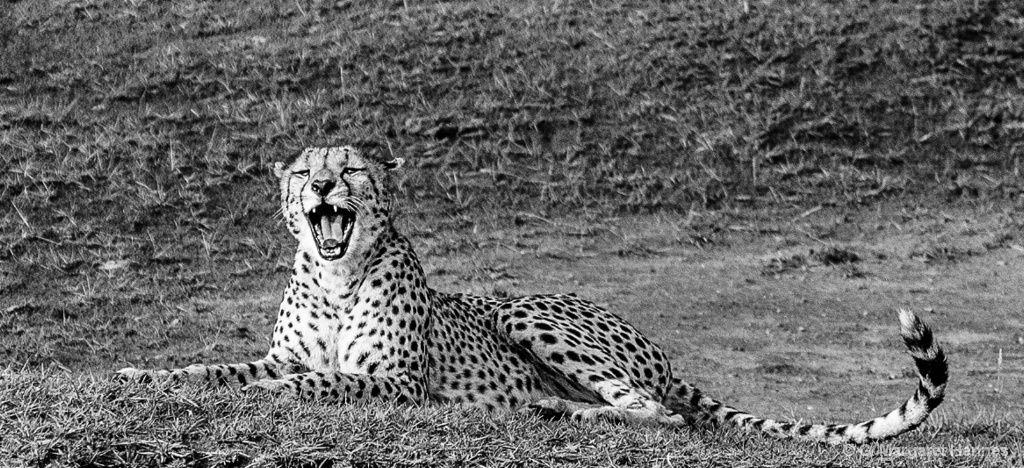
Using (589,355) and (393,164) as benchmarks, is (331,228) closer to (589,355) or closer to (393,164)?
(393,164)

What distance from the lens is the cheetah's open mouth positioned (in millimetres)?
7910

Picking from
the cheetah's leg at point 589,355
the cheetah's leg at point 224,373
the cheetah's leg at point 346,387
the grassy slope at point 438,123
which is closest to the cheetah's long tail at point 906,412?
the cheetah's leg at point 589,355

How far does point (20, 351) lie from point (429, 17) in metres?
9.26

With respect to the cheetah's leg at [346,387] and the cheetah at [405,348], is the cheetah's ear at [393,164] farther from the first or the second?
the cheetah's leg at [346,387]

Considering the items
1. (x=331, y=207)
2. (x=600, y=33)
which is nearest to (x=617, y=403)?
(x=331, y=207)

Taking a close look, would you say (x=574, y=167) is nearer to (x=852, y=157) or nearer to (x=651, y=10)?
(x=852, y=157)

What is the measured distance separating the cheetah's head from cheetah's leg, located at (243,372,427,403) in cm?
73

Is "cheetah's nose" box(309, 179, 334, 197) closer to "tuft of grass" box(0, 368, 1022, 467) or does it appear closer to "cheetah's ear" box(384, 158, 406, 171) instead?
"cheetah's ear" box(384, 158, 406, 171)

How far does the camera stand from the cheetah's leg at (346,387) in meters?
7.18

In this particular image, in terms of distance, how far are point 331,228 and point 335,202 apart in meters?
0.19

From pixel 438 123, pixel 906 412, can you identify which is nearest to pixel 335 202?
pixel 906 412

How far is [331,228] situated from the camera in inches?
314

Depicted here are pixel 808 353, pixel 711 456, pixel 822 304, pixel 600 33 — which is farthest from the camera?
pixel 600 33

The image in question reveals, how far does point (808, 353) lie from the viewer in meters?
11.6
